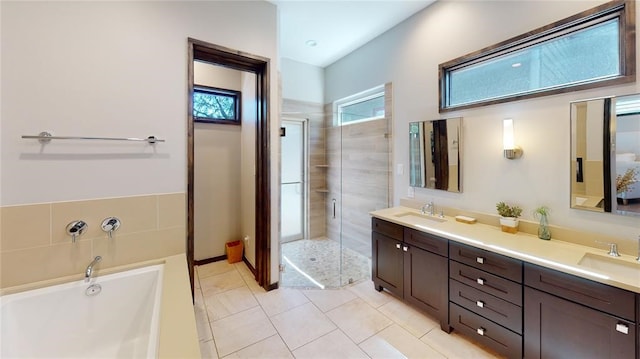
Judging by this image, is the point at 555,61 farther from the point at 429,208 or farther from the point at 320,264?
the point at 320,264

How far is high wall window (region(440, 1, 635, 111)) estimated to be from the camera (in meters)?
1.56

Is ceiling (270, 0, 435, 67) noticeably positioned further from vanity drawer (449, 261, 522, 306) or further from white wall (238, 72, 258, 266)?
vanity drawer (449, 261, 522, 306)

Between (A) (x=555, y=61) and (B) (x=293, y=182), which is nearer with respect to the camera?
(A) (x=555, y=61)

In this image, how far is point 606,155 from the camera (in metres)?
1.61

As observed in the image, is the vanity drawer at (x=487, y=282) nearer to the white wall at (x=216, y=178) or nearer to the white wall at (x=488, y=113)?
the white wall at (x=488, y=113)

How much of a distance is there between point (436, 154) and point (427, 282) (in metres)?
1.27

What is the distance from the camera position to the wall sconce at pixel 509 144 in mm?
2004

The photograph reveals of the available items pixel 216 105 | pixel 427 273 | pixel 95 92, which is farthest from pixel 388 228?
pixel 216 105

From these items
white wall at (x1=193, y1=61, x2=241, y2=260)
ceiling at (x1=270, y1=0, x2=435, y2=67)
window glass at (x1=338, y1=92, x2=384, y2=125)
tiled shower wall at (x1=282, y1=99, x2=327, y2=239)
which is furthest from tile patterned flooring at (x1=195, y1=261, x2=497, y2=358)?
ceiling at (x1=270, y1=0, x2=435, y2=67)

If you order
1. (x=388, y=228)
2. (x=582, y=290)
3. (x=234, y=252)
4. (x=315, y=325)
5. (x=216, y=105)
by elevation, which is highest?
(x=216, y=105)

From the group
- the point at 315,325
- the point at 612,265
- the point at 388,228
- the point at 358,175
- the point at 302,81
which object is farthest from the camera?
the point at 302,81

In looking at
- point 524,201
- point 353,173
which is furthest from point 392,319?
point 353,173

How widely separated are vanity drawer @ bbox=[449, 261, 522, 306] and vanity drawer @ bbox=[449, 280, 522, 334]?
3 centimetres

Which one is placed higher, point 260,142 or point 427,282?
point 260,142
